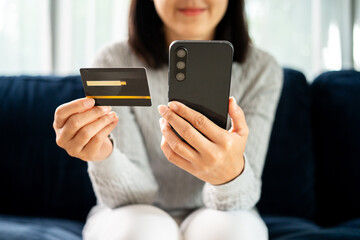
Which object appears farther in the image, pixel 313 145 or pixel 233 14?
pixel 313 145

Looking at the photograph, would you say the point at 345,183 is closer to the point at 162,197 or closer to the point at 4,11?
the point at 162,197

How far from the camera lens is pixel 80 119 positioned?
677mm

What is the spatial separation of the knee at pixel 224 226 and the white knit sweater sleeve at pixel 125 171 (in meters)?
0.16

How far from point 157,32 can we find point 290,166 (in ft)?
2.08

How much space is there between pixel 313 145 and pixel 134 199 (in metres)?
0.70

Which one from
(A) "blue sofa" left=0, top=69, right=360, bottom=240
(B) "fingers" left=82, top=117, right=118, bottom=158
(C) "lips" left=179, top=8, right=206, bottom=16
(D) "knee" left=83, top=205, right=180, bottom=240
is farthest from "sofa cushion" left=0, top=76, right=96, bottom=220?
(C) "lips" left=179, top=8, right=206, bottom=16

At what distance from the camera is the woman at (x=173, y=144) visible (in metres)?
0.68

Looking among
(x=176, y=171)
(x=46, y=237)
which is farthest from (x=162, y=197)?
(x=46, y=237)

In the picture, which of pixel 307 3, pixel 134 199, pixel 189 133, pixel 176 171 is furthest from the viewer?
pixel 307 3

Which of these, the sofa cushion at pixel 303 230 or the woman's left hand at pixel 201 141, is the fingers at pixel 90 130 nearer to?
the woman's left hand at pixel 201 141

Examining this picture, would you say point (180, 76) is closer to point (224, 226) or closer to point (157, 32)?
point (224, 226)

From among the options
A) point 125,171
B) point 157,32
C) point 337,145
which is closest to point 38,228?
point 125,171

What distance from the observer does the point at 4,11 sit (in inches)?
77.9

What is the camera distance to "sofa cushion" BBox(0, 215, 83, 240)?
A: 92cm
